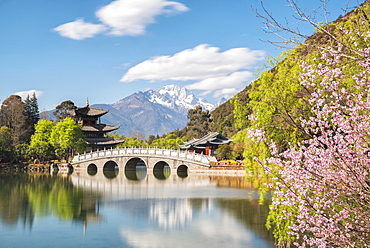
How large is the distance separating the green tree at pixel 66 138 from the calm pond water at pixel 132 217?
16.6 m

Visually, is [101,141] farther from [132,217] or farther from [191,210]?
[132,217]

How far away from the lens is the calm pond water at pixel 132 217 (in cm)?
1350

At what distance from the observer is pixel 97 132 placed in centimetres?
5112

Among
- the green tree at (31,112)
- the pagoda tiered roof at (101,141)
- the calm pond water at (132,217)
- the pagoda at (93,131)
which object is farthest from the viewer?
the green tree at (31,112)

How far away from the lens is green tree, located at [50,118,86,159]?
44.3 meters

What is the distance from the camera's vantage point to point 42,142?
146 feet

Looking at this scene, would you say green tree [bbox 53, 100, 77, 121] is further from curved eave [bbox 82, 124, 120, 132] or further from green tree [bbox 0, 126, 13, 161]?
green tree [bbox 0, 126, 13, 161]

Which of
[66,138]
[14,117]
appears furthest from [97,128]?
[14,117]

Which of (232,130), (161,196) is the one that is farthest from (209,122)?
(161,196)

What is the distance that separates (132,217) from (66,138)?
2897 centimetres

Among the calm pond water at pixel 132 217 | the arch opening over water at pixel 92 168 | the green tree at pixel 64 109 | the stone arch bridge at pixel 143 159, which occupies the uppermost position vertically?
the green tree at pixel 64 109

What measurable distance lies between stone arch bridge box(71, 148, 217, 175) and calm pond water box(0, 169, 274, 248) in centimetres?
1093

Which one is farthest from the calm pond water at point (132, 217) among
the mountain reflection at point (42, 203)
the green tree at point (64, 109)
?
the green tree at point (64, 109)

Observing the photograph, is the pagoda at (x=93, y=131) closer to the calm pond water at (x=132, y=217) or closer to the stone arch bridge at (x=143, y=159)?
the stone arch bridge at (x=143, y=159)
